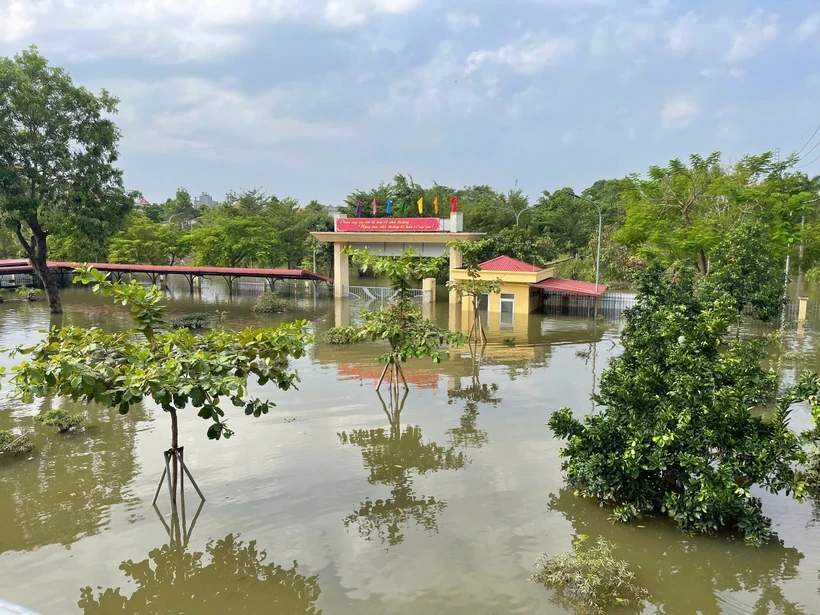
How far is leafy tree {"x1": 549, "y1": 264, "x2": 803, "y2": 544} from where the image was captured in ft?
24.0

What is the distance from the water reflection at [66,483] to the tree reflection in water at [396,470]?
3647 mm

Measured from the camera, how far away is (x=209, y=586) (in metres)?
6.82

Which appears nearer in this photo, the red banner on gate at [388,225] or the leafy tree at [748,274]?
the leafy tree at [748,274]

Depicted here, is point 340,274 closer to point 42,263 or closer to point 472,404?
point 42,263

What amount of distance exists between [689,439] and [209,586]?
20.4 ft

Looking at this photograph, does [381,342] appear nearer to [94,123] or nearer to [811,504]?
[811,504]

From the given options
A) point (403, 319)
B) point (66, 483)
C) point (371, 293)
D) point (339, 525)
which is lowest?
point (339, 525)

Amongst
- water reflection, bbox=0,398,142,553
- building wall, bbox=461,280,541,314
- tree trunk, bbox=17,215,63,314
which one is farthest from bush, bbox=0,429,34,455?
tree trunk, bbox=17,215,63,314

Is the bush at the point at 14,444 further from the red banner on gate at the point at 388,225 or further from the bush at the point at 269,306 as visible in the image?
the red banner on gate at the point at 388,225

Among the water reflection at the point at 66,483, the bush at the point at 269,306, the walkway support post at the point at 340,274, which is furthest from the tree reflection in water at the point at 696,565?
the walkway support post at the point at 340,274

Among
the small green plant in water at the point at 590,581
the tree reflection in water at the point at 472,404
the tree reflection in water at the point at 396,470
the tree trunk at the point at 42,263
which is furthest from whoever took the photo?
the tree trunk at the point at 42,263

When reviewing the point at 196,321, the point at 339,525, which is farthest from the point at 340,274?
the point at 339,525

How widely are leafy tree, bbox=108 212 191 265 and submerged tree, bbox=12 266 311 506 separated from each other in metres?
39.0

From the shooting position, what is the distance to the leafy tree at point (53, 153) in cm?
2519
